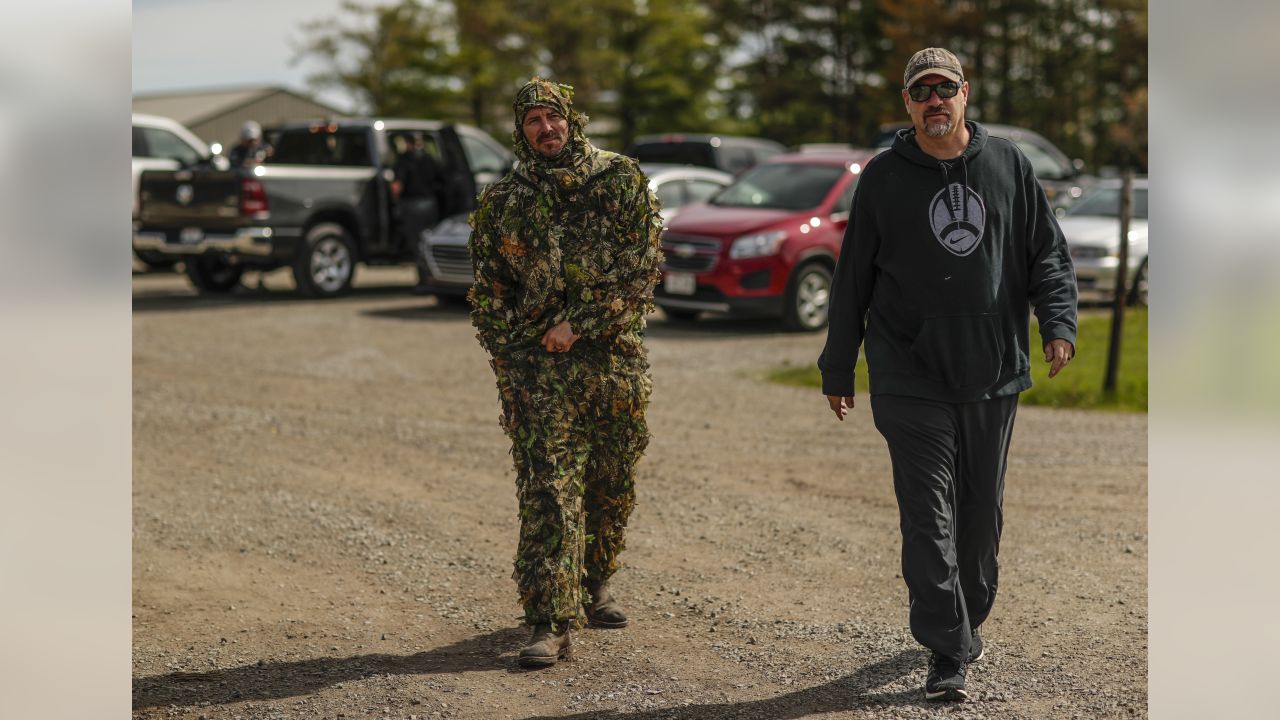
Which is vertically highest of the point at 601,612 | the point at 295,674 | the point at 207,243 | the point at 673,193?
the point at 673,193

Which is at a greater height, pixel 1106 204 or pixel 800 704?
pixel 1106 204

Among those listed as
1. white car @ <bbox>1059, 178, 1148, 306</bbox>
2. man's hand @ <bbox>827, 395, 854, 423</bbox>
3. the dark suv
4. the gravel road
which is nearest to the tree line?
the dark suv

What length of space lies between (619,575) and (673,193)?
11.5m

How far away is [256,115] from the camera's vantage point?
177 ft

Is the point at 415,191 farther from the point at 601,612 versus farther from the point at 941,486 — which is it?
the point at 941,486

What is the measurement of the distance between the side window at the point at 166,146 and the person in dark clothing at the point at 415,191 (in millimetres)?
3083

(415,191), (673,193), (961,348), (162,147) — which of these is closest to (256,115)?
(162,147)

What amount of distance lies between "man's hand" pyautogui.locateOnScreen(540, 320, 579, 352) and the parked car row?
9955 mm

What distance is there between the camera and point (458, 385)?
1202 cm

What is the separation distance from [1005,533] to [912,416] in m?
2.79

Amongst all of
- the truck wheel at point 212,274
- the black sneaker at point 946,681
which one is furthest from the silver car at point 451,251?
the black sneaker at point 946,681

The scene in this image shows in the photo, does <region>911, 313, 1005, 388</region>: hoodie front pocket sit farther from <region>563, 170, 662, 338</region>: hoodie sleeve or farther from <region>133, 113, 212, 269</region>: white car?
<region>133, 113, 212, 269</region>: white car
